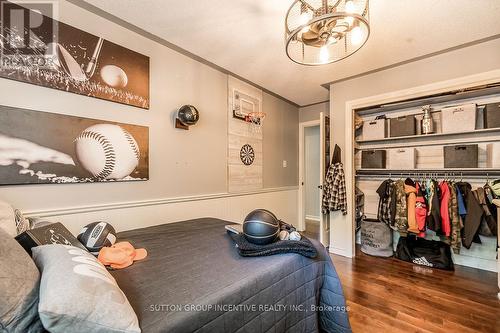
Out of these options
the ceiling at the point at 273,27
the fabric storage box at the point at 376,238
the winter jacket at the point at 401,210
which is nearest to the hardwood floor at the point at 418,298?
the fabric storage box at the point at 376,238

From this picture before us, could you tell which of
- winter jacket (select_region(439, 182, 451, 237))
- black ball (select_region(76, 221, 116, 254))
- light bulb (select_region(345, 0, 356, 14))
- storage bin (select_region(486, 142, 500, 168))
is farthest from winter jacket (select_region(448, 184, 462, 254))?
black ball (select_region(76, 221, 116, 254))

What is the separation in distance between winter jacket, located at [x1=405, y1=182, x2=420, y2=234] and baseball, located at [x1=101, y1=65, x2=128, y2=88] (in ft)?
11.2

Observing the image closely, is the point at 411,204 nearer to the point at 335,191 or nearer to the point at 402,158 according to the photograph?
the point at 402,158

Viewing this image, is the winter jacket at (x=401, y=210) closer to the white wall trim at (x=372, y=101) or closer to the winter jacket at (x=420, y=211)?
the winter jacket at (x=420, y=211)

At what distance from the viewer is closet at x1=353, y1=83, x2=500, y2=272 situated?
7.77 ft

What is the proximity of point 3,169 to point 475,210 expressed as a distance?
4.14 metres

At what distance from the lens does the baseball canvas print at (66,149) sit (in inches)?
57.6

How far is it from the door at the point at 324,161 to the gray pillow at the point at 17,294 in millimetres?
3028

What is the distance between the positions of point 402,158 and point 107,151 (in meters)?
3.39

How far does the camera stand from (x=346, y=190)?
305 centimetres

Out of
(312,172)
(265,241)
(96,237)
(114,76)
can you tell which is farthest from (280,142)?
(96,237)

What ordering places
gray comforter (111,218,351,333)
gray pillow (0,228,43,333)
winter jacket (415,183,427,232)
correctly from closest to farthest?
gray pillow (0,228,43,333) → gray comforter (111,218,351,333) → winter jacket (415,183,427,232)

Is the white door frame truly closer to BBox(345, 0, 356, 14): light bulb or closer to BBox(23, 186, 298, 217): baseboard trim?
BBox(23, 186, 298, 217): baseboard trim

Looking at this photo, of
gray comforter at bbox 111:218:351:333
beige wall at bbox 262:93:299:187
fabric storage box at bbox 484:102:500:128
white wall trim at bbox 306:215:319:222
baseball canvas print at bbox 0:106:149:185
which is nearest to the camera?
gray comforter at bbox 111:218:351:333
